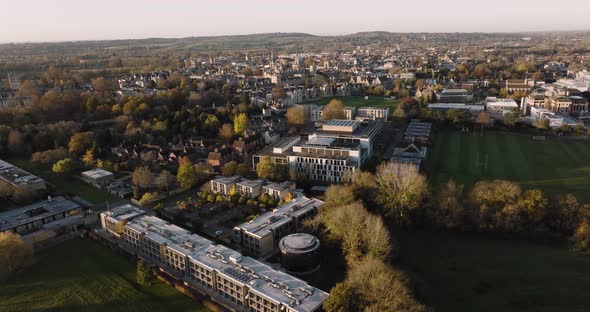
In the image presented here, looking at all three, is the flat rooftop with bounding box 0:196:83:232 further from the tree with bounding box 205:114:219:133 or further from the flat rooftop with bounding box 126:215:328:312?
the tree with bounding box 205:114:219:133

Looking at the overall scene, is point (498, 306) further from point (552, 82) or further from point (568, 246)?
point (552, 82)

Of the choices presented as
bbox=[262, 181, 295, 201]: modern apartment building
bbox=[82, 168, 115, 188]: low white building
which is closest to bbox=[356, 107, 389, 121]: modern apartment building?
bbox=[262, 181, 295, 201]: modern apartment building

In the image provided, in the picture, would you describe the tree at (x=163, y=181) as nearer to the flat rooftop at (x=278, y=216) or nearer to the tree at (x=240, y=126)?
the flat rooftop at (x=278, y=216)

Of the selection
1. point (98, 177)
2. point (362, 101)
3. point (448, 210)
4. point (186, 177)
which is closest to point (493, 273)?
point (448, 210)

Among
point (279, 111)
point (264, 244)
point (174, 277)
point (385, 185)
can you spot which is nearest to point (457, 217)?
point (385, 185)

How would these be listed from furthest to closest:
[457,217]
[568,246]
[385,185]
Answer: [385,185]
[457,217]
[568,246]

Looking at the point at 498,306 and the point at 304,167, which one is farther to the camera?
the point at 304,167
